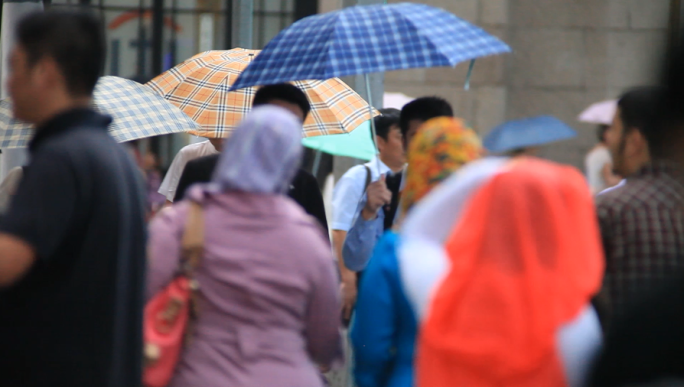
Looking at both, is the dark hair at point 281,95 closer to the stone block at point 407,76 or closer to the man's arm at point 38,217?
the man's arm at point 38,217

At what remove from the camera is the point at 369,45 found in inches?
173

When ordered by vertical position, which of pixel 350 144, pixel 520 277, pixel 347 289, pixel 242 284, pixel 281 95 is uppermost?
pixel 281 95

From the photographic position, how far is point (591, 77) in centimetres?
1078

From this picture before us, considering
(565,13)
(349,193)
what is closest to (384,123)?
(349,193)

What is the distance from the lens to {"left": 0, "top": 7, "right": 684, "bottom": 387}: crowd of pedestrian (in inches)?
94.3

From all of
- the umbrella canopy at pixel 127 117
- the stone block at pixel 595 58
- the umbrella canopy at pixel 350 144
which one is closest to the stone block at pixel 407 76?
the stone block at pixel 595 58

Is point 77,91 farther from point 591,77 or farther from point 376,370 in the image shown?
point 591,77

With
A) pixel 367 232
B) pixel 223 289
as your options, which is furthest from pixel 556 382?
pixel 367 232

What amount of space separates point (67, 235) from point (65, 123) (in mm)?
324

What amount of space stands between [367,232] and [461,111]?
19.2ft

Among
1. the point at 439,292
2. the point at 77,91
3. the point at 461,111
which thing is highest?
the point at 77,91

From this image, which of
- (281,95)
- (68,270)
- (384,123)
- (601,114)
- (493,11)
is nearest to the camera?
(68,270)

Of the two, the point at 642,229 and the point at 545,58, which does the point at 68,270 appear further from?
the point at 545,58

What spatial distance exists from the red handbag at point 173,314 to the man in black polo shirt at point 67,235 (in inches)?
9.8
